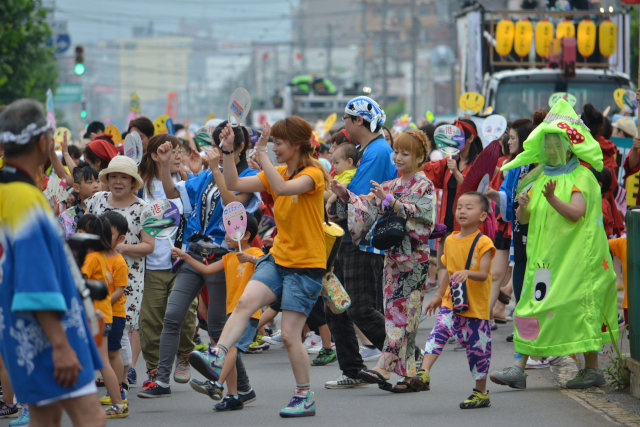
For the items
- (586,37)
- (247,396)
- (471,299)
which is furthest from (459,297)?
(586,37)

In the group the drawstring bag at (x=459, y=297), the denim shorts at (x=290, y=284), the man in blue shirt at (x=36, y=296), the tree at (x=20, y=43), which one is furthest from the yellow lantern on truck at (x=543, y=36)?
the man in blue shirt at (x=36, y=296)

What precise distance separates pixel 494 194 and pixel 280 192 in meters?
2.17

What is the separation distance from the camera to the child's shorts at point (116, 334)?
24.7ft

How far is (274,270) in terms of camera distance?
283 inches

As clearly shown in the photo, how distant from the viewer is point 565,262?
7.51 m

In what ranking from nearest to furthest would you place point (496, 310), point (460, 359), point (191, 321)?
point (191, 321) → point (460, 359) → point (496, 310)

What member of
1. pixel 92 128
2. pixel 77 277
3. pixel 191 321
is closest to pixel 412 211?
pixel 191 321

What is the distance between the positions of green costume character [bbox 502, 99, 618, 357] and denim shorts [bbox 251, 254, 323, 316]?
1489 mm

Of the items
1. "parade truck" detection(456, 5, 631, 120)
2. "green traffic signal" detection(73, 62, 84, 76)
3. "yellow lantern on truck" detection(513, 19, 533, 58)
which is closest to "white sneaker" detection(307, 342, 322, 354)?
"parade truck" detection(456, 5, 631, 120)

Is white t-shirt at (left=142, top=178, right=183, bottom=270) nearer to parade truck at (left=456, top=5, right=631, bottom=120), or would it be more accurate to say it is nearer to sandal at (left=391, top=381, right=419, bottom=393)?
sandal at (left=391, top=381, right=419, bottom=393)

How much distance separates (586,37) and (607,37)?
1.69 ft

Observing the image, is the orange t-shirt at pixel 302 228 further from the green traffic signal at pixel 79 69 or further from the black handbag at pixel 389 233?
the green traffic signal at pixel 79 69

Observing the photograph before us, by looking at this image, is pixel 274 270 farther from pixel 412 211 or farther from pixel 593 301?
pixel 593 301

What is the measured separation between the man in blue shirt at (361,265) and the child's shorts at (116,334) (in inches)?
60.4
